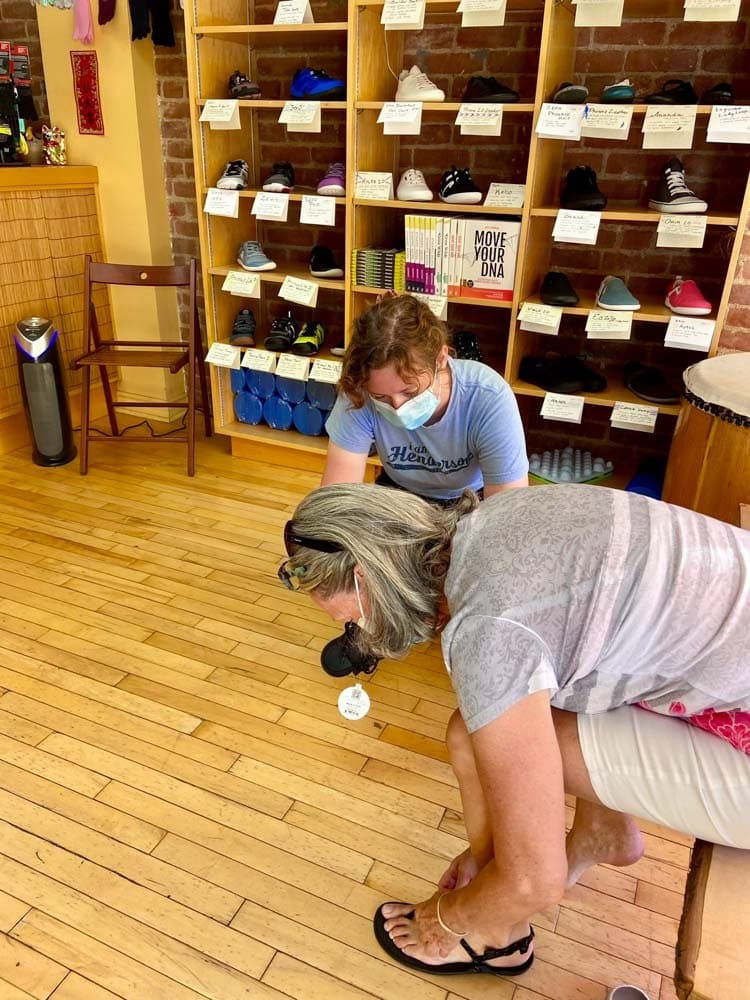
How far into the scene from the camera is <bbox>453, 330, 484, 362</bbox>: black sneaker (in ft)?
9.53

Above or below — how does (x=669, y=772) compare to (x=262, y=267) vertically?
below

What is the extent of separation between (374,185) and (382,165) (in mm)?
286

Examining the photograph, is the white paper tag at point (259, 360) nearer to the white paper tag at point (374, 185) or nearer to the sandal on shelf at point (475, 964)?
the white paper tag at point (374, 185)

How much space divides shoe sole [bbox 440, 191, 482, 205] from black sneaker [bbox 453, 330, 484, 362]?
0.51 m

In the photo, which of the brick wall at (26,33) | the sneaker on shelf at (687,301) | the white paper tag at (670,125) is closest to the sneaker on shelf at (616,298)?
the sneaker on shelf at (687,301)

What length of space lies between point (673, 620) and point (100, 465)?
301cm

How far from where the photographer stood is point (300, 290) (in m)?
3.03

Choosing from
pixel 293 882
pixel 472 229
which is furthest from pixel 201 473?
pixel 293 882

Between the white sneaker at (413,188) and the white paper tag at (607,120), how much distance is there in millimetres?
606

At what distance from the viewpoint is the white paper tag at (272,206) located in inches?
115

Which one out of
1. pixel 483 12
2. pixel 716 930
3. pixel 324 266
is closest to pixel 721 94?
pixel 483 12

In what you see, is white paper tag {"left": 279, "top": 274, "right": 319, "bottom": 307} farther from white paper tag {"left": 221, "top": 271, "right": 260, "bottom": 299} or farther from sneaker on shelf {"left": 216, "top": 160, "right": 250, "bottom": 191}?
sneaker on shelf {"left": 216, "top": 160, "right": 250, "bottom": 191}

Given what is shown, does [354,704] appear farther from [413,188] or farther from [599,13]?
[599,13]

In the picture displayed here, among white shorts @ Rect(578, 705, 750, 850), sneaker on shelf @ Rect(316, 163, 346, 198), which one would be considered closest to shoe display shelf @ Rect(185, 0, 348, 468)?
sneaker on shelf @ Rect(316, 163, 346, 198)
